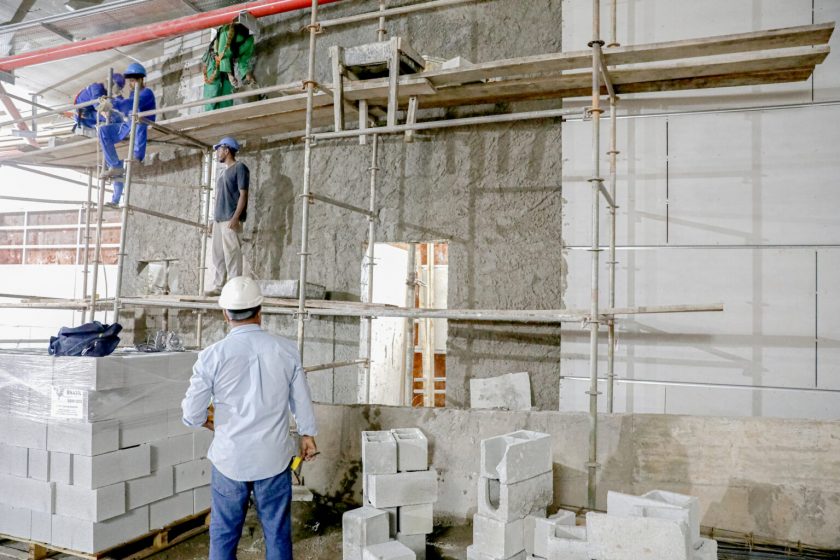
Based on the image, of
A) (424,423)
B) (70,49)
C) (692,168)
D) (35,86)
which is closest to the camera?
(424,423)

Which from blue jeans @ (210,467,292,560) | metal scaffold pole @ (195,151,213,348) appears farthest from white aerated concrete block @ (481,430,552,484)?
metal scaffold pole @ (195,151,213,348)

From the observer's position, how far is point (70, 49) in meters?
7.71

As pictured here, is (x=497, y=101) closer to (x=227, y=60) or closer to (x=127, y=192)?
(x=227, y=60)

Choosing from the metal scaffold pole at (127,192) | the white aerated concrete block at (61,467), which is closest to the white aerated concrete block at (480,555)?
the white aerated concrete block at (61,467)

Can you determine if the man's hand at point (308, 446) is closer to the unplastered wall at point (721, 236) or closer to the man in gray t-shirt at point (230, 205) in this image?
the unplastered wall at point (721, 236)

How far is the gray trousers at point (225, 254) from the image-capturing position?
6.43m

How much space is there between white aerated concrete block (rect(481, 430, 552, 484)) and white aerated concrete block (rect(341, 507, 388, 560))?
816mm

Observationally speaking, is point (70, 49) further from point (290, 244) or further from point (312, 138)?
point (312, 138)

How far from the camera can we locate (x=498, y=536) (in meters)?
3.61

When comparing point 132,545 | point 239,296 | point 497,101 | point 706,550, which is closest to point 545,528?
point 706,550

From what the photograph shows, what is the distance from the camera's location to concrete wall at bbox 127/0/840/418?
16.4ft

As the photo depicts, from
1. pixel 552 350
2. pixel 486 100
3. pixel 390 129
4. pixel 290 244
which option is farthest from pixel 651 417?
pixel 290 244

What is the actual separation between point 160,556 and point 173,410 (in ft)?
3.53

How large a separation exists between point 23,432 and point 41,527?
69 centimetres
